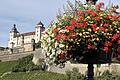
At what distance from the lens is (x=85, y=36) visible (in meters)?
9.57

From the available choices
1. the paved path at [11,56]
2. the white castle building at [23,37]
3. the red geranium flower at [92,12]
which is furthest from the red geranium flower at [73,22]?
→ the white castle building at [23,37]

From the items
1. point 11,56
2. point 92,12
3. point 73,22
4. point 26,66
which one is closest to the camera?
point 73,22

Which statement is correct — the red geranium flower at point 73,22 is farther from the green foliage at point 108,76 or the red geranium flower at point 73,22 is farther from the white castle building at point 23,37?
the white castle building at point 23,37

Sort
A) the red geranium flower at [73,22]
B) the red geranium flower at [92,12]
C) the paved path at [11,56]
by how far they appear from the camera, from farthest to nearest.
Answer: the paved path at [11,56]
the red geranium flower at [92,12]
the red geranium flower at [73,22]

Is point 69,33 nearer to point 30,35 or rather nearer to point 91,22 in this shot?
point 91,22

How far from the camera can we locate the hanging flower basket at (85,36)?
379 inches

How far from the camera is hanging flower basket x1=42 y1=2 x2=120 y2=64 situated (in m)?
9.62

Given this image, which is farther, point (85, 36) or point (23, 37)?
point (23, 37)

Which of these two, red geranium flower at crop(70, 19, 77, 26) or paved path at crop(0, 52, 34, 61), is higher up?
red geranium flower at crop(70, 19, 77, 26)

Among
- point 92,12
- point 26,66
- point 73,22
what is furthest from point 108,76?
point 73,22

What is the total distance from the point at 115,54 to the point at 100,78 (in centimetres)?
2570

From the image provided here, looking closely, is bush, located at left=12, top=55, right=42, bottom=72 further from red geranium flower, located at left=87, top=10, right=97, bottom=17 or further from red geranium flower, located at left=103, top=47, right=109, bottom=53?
red geranium flower, located at left=103, top=47, right=109, bottom=53

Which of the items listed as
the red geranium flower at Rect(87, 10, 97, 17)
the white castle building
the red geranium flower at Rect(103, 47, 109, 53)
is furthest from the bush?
the red geranium flower at Rect(103, 47, 109, 53)

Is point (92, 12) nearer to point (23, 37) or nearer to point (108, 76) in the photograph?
point (108, 76)
